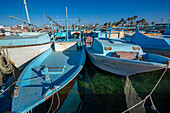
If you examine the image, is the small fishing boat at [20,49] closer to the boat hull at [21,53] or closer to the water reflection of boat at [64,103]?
the boat hull at [21,53]

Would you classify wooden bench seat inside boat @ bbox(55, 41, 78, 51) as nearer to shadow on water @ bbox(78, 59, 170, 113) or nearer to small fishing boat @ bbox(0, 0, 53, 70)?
small fishing boat @ bbox(0, 0, 53, 70)

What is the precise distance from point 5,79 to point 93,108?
28.3 feet

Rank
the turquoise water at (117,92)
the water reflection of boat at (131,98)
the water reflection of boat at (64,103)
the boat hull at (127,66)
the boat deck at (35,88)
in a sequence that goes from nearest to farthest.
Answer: the boat deck at (35,88) → the water reflection of boat at (64,103) → the water reflection of boat at (131,98) → the turquoise water at (117,92) → the boat hull at (127,66)

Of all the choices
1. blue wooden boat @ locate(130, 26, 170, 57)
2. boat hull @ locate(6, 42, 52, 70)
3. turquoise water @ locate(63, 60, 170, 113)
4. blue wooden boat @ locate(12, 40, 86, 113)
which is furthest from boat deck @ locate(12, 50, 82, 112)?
blue wooden boat @ locate(130, 26, 170, 57)

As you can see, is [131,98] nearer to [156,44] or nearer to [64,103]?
[64,103]

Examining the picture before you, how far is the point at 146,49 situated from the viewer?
1034 cm

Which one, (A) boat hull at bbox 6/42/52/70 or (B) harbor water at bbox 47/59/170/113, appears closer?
(B) harbor water at bbox 47/59/170/113

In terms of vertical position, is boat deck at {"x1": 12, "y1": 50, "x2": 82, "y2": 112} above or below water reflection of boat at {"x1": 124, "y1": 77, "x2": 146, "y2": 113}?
above

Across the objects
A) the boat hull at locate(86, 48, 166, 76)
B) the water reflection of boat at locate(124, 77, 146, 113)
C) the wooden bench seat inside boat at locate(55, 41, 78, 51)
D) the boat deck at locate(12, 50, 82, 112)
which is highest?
the wooden bench seat inside boat at locate(55, 41, 78, 51)

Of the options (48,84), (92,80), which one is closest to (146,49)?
(92,80)

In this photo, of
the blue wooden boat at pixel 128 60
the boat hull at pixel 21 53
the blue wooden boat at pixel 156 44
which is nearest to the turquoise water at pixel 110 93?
the blue wooden boat at pixel 128 60

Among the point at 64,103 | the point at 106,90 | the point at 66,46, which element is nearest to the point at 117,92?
the point at 106,90

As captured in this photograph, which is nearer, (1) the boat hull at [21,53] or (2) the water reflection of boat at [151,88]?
(2) the water reflection of boat at [151,88]

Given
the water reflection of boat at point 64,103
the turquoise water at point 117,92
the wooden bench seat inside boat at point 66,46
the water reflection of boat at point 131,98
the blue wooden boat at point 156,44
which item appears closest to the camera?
the water reflection of boat at point 64,103
